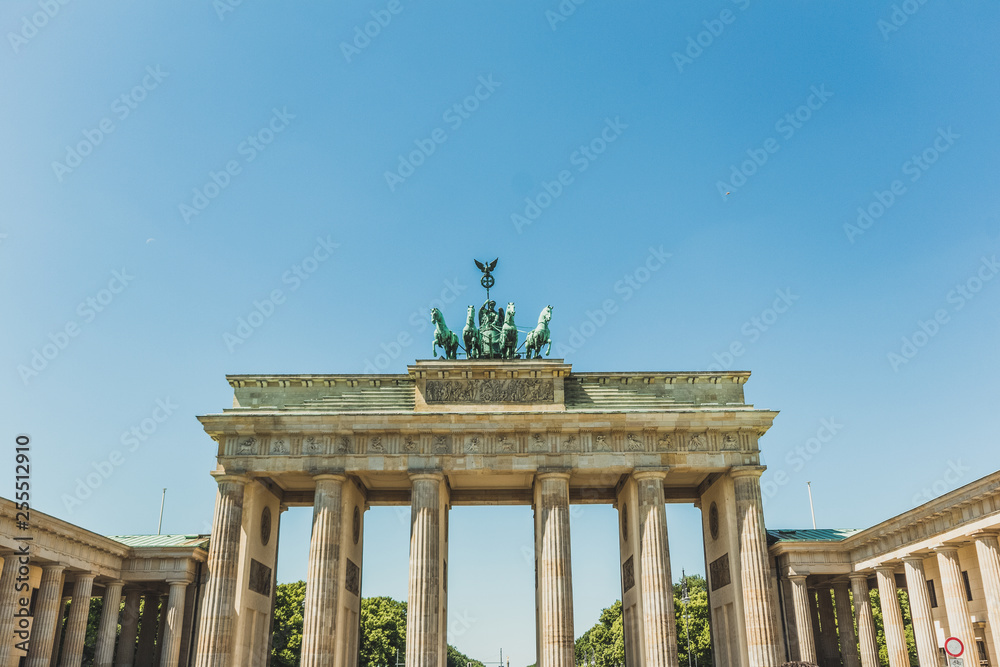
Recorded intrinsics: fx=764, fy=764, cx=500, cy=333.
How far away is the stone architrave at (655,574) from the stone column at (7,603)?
89.1 feet

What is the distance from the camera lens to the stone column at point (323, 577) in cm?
3519

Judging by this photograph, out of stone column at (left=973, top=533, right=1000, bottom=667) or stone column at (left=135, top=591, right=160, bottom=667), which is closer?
stone column at (left=973, top=533, right=1000, bottom=667)

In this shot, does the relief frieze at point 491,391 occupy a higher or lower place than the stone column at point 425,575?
higher

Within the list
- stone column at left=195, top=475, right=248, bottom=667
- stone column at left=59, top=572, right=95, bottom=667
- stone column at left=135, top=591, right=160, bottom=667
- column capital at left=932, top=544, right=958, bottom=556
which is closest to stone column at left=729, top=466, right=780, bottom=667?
column capital at left=932, top=544, right=958, bottom=556

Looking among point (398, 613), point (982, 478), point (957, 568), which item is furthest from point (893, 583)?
point (398, 613)

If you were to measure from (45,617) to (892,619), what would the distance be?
128 ft

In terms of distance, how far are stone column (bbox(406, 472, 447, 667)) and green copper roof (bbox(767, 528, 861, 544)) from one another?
1842cm

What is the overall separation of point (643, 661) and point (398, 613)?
55535 millimetres

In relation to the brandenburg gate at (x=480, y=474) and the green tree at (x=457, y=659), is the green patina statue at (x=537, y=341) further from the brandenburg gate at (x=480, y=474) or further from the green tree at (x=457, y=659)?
the green tree at (x=457, y=659)

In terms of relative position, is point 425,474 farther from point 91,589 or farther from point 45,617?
point 45,617

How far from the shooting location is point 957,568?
3102 centimetres

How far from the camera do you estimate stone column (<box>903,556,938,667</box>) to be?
33.6 meters

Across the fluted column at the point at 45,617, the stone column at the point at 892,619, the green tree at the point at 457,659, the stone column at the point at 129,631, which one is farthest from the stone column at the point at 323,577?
the green tree at the point at 457,659

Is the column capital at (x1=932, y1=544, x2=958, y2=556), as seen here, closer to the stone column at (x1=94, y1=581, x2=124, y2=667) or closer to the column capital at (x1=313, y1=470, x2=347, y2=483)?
the column capital at (x1=313, y1=470, x2=347, y2=483)
